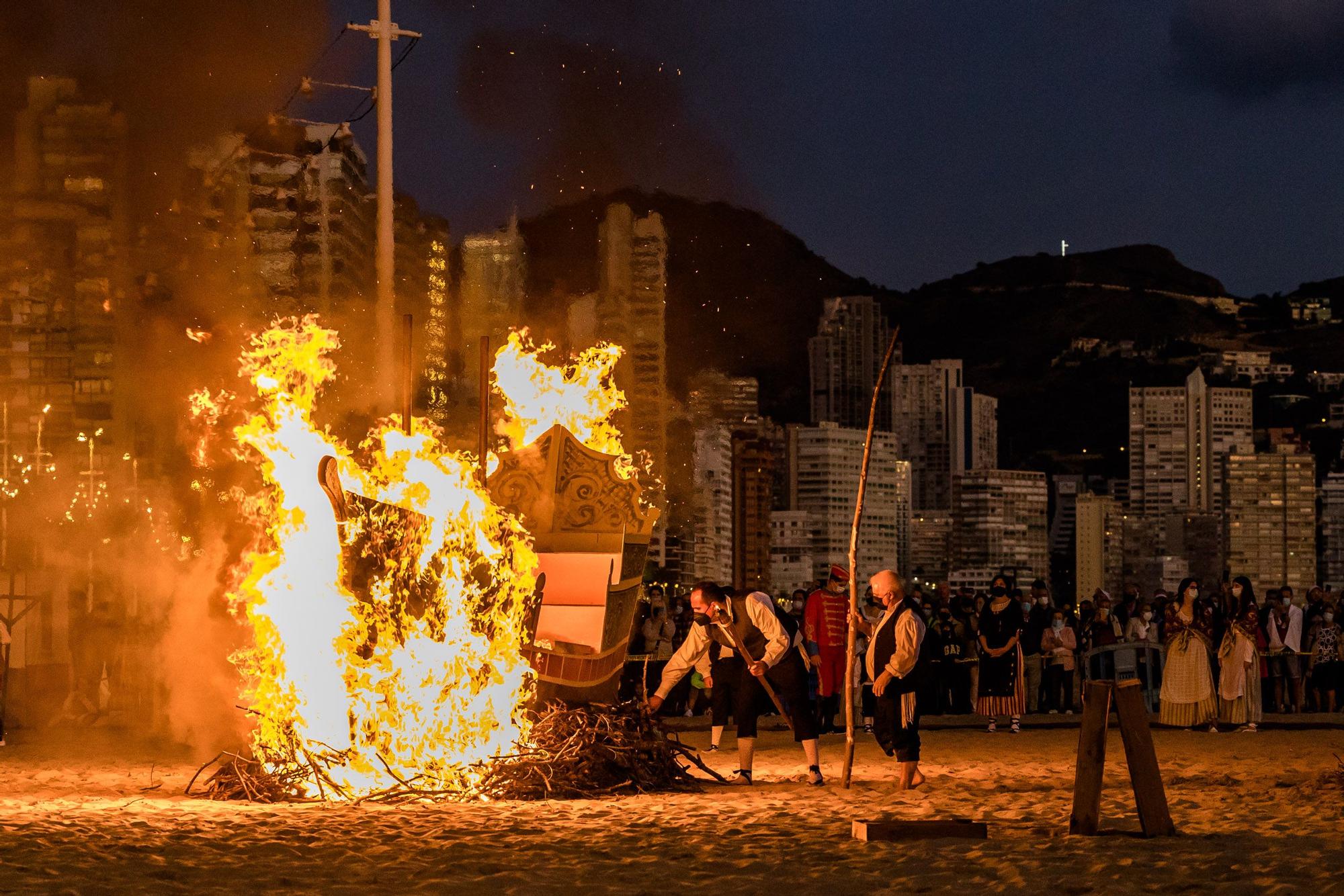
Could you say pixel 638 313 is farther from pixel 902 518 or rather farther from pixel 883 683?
pixel 902 518

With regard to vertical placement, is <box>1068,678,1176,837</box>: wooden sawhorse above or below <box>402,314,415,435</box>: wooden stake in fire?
below

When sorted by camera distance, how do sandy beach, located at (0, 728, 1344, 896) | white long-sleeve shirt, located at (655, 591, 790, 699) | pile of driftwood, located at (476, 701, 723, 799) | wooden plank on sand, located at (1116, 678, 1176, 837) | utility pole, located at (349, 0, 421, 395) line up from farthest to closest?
utility pole, located at (349, 0, 421, 395)
white long-sleeve shirt, located at (655, 591, 790, 699)
pile of driftwood, located at (476, 701, 723, 799)
wooden plank on sand, located at (1116, 678, 1176, 837)
sandy beach, located at (0, 728, 1344, 896)

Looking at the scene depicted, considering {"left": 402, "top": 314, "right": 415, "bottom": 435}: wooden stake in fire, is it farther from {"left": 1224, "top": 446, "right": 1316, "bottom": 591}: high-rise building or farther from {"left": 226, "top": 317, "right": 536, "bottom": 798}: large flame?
{"left": 1224, "top": 446, "right": 1316, "bottom": 591}: high-rise building

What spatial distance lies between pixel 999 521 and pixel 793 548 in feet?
130

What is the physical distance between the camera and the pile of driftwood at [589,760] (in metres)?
11.9

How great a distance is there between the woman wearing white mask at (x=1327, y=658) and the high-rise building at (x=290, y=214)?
12660mm

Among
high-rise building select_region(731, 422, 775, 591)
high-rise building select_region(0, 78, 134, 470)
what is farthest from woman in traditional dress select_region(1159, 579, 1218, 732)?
high-rise building select_region(731, 422, 775, 591)

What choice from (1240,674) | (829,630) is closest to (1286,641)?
(1240,674)

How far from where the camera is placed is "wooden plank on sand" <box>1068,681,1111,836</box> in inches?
374

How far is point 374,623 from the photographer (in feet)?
38.2

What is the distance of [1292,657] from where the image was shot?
20.4 metres

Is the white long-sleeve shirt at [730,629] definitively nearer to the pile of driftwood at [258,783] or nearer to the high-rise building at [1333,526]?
the pile of driftwood at [258,783]

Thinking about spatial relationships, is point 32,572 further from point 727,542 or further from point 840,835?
point 727,542

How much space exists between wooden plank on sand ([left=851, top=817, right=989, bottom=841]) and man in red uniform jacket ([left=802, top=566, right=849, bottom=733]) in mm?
8004
